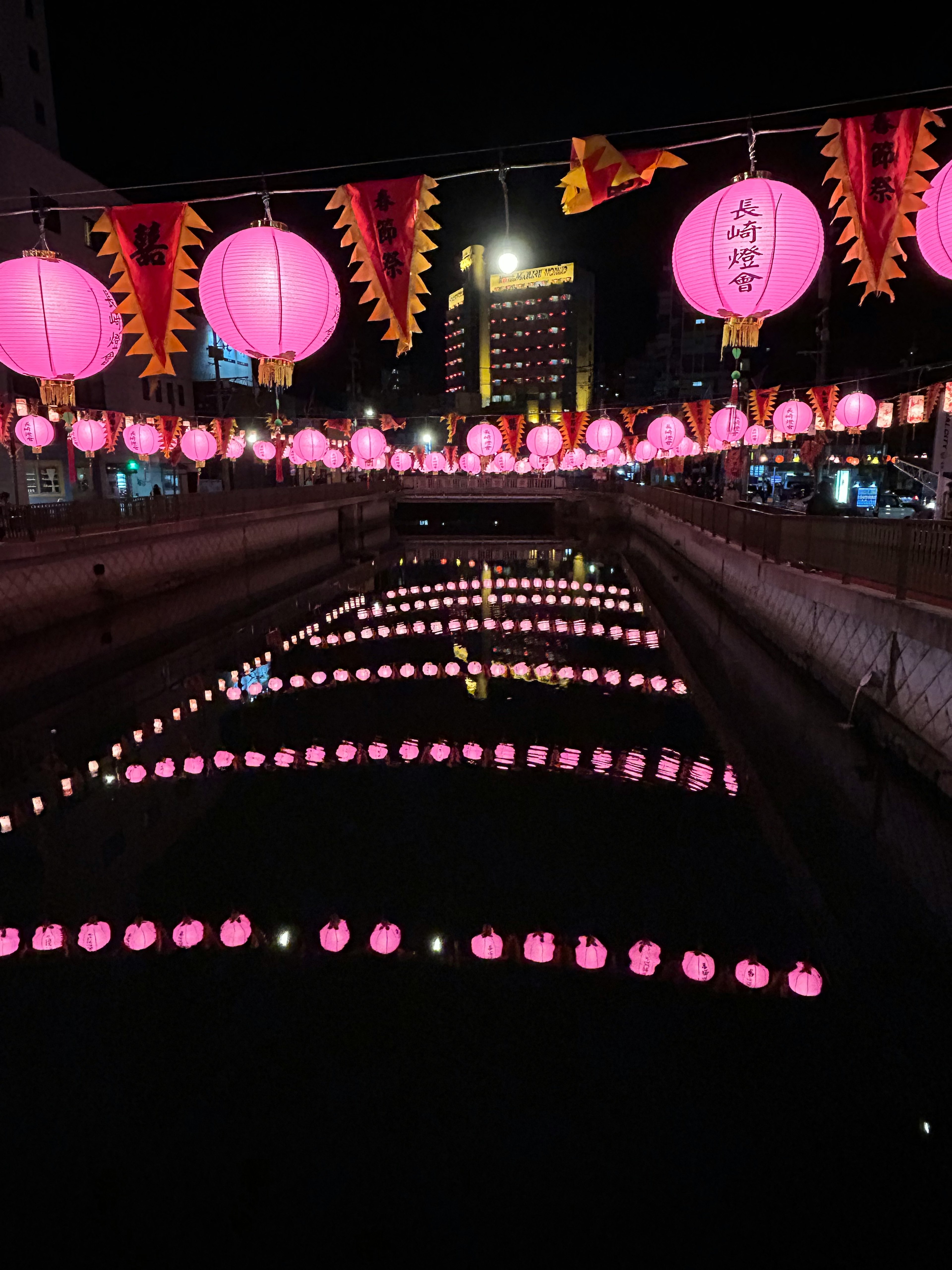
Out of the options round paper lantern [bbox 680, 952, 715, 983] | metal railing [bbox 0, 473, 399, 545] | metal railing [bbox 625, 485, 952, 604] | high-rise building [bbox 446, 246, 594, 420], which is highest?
high-rise building [bbox 446, 246, 594, 420]

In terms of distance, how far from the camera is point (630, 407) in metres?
25.5

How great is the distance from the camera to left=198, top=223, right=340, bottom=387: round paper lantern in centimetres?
629

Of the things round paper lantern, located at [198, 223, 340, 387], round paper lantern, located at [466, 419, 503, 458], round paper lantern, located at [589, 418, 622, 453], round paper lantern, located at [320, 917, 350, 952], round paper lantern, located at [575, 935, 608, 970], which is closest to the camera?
Answer: round paper lantern, located at [575, 935, 608, 970]

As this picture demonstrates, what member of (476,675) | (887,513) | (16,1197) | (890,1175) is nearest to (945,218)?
(890,1175)

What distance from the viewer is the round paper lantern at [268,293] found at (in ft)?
20.6

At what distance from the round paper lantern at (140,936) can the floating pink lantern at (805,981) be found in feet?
16.3

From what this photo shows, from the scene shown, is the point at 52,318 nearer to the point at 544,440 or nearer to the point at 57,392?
the point at 57,392

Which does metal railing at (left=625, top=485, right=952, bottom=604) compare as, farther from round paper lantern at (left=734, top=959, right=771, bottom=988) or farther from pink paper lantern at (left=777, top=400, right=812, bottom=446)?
round paper lantern at (left=734, top=959, right=771, bottom=988)

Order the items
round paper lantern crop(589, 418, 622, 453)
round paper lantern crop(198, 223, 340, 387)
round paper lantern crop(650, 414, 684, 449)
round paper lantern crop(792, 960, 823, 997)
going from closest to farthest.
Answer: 1. round paper lantern crop(792, 960, 823, 997)
2. round paper lantern crop(198, 223, 340, 387)
3. round paper lantern crop(650, 414, 684, 449)
4. round paper lantern crop(589, 418, 622, 453)

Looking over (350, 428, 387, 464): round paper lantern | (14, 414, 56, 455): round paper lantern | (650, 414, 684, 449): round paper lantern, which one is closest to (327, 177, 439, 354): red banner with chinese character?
(14, 414, 56, 455): round paper lantern

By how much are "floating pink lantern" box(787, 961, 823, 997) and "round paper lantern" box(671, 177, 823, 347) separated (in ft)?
17.1

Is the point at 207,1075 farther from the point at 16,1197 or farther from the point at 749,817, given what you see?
the point at 749,817

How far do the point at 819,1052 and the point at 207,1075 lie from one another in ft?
12.8

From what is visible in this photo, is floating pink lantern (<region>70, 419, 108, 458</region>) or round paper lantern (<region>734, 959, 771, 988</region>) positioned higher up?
floating pink lantern (<region>70, 419, 108, 458</region>)
